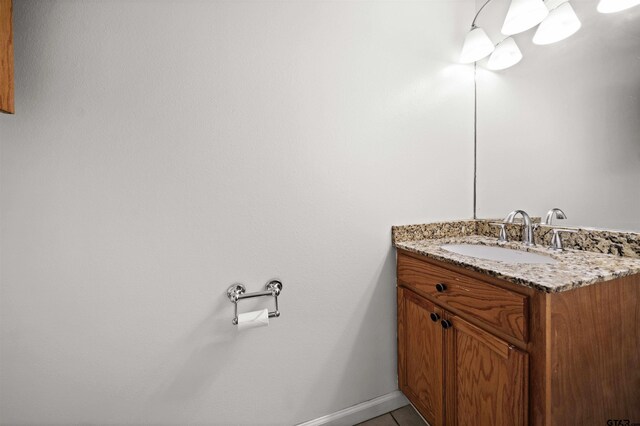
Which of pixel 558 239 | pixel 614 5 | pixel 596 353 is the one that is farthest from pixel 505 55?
pixel 596 353

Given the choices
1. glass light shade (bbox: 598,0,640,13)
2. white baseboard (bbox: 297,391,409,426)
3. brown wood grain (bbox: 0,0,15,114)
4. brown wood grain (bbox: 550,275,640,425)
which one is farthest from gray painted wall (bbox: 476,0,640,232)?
brown wood grain (bbox: 0,0,15,114)

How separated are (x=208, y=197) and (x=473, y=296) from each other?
1.06 metres

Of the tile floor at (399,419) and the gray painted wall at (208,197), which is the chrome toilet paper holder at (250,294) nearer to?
the gray painted wall at (208,197)

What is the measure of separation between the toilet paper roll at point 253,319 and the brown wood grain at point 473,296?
0.69 metres

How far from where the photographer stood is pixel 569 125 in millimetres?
1156

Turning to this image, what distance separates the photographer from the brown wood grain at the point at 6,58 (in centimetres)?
75

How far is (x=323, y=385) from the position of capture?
50.1 inches

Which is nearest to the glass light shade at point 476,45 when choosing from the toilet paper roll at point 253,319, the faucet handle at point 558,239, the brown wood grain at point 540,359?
the faucet handle at point 558,239

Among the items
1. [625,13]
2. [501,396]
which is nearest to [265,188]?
[501,396]

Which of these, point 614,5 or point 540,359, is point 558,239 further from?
point 614,5

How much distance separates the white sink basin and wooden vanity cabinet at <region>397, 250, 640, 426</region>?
27cm

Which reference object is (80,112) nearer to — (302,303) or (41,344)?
(41,344)

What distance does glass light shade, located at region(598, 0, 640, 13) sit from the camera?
95 cm

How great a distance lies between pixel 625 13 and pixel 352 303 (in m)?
1.55
